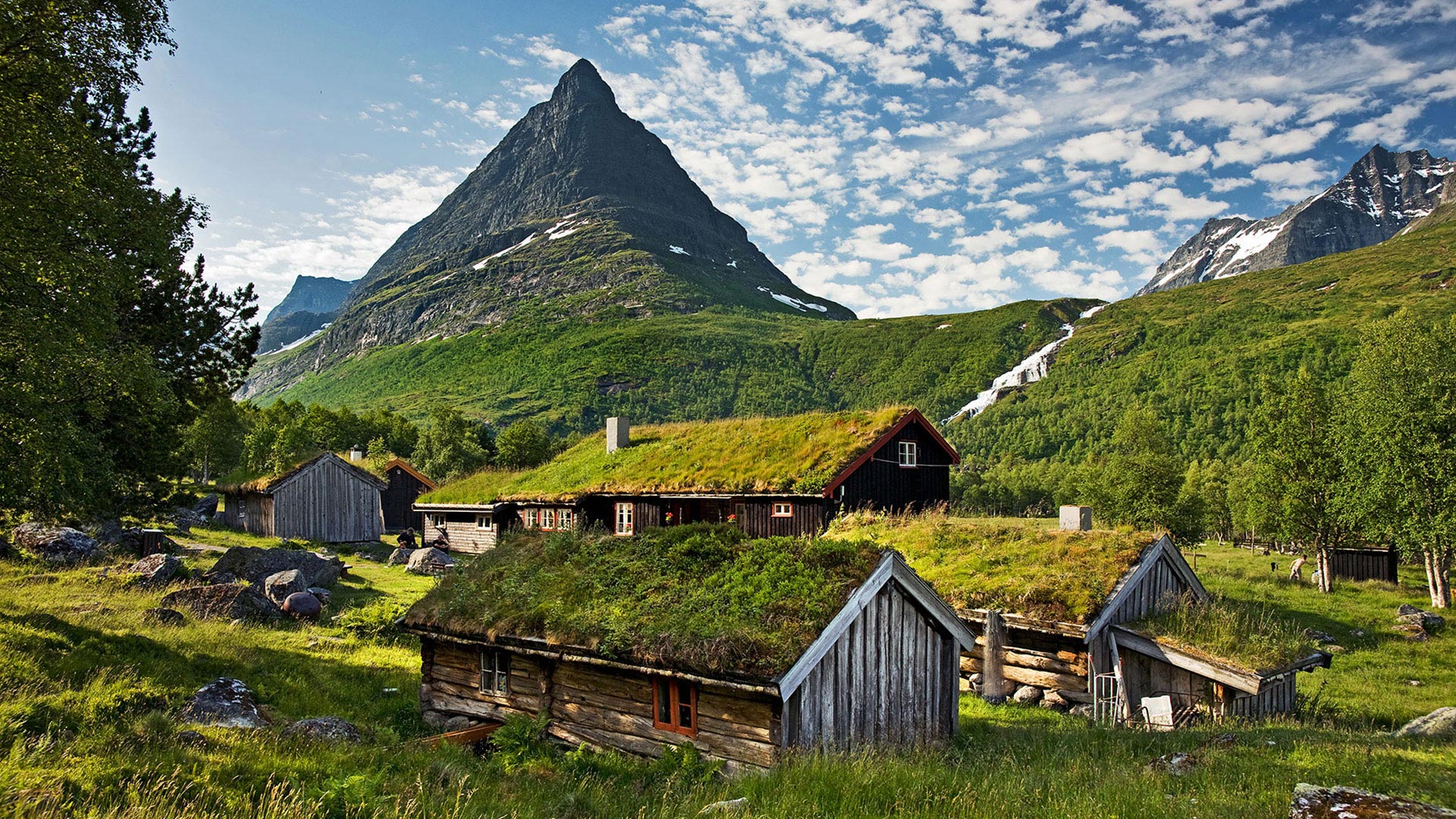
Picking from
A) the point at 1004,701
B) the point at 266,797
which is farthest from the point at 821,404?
the point at 266,797

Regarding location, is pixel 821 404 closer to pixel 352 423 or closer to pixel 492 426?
pixel 492 426

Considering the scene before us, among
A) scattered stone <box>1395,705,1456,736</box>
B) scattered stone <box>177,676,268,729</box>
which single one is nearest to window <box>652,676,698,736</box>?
scattered stone <box>177,676,268,729</box>

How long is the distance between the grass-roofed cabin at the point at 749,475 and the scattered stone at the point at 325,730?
529 inches

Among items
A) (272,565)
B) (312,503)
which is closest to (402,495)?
(312,503)

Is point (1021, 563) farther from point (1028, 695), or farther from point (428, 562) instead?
point (428, 562)

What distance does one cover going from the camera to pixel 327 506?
4753cm

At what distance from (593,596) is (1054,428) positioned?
15732 centimetres

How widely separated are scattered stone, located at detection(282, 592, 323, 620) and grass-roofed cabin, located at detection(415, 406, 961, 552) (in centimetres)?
821

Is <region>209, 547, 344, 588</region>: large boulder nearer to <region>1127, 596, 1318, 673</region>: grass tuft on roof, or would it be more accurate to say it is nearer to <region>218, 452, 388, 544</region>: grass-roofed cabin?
<region>218, 452, 388, 544</region>: grass-roofed cabin

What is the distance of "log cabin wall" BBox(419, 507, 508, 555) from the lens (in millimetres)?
45500

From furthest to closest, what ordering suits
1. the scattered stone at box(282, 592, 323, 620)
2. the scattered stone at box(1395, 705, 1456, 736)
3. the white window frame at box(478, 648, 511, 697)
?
the scattered stone at box(282, 592, 323, 620) → the white window frame at box(478, 648, 511, 697) → the scattered stone at box(1395, 705, 1456, 736)

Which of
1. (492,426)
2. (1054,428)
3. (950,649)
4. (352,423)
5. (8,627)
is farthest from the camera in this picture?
(1054,428)

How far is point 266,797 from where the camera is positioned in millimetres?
8672

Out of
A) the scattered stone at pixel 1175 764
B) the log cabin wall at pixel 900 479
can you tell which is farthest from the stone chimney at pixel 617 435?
the scattered stone at pixel 1175 764
